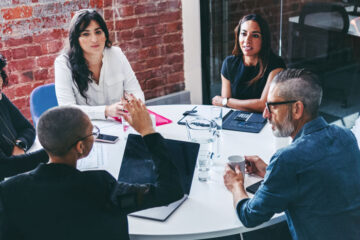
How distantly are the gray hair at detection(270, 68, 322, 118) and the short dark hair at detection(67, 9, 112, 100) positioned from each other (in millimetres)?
1476

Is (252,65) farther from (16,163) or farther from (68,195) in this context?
(68,195)

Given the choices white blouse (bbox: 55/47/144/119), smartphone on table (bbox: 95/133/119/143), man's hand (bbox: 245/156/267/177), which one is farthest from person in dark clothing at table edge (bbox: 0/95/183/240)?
white blouse (bbox: 55/47/144/119)

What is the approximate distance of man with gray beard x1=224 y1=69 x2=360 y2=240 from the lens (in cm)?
143

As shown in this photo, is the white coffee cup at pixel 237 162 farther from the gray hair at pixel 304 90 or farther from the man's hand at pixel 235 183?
the gray hair at pixel 304 90

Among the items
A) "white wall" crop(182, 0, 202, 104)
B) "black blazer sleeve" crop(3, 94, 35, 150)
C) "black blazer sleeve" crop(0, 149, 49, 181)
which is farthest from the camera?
"white wall" crop(182, 0, 202, 104)

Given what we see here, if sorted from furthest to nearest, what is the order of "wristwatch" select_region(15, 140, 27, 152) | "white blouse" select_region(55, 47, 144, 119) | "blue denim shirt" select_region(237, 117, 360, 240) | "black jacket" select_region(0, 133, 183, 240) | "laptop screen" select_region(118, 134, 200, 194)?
"white blouse" select_region(55, 47, 144, 119), "wristwatch" select_region(15, 140, 27, 152), "laptop screen" select_region(118, 134, 200, 194), "blue denim shirt" select_region(237, 117, 360, 240), "black jacket" select_region(0, 133, 183, 240)

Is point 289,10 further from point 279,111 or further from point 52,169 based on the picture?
point 52,169

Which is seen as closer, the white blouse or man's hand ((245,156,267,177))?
man's hand ((245,156,267,177))

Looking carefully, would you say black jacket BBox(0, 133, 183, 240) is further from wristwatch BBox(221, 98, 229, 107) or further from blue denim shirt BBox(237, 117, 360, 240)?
wristwatch BBox(221, 98, 229, 107)

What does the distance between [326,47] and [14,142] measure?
233 centimetres

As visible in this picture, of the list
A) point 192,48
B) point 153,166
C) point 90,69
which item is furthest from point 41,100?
point 192,48

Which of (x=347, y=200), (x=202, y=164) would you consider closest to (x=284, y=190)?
(x=347, y=200)

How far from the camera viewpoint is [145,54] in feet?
12.4

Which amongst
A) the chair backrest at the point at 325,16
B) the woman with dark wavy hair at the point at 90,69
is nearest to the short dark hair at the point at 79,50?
the woman with dark wavy hair at the point at 90,69
